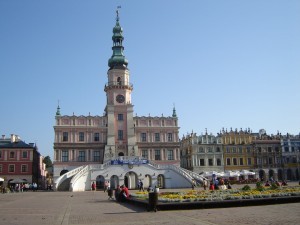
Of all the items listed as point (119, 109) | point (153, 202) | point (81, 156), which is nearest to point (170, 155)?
point (119, 109)

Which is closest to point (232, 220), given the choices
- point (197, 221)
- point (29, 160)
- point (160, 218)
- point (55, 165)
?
point (197, 221)

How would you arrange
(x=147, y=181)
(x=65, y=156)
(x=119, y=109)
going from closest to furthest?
(x=147, y=181), (x=65, y=156), (x=119, y=109)

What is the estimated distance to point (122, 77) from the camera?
238 ft

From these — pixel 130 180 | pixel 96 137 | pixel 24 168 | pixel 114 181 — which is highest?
pixel 96 137

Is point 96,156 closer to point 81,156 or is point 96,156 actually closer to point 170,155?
point 81,156

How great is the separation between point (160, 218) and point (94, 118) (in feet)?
185

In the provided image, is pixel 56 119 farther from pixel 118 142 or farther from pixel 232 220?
pixel 232 220

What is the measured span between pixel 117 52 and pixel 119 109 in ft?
40.9

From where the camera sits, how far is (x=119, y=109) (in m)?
71.4

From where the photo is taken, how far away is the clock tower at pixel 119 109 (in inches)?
2741

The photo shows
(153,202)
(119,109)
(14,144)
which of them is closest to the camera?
(153,202)

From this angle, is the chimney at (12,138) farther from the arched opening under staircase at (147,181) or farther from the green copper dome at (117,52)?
the arched opening under staircase at (147,181)

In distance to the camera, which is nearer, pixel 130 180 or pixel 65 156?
pixel 130 180

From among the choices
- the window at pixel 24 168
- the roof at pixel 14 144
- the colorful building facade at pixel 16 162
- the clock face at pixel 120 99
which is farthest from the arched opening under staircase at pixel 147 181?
the roof at pixel 14 144
